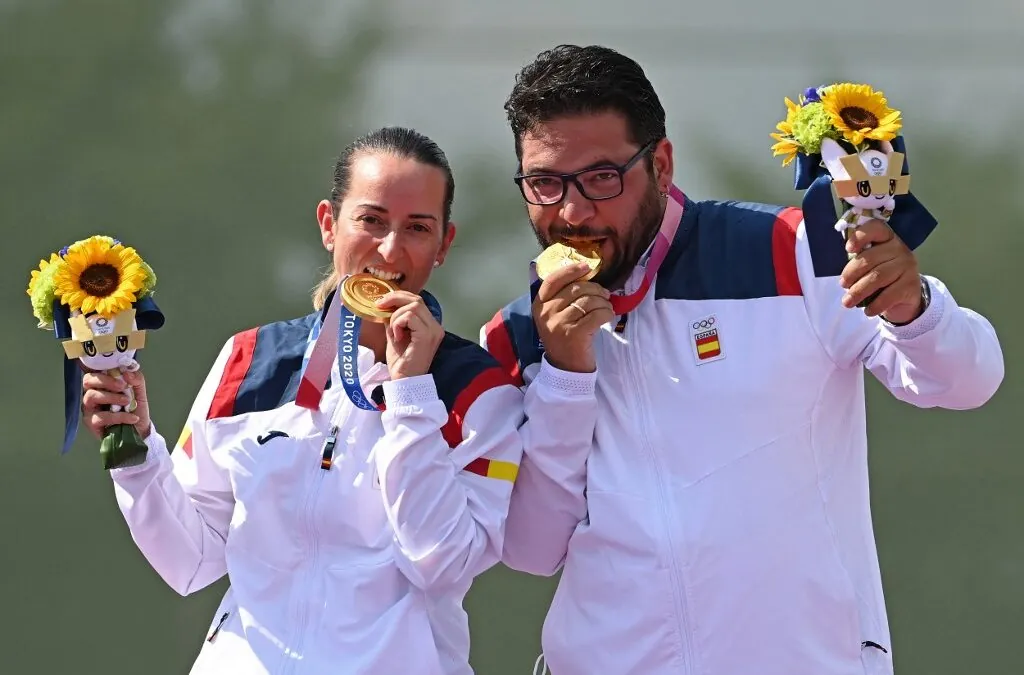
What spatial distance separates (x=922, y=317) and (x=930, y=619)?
384 centimetres

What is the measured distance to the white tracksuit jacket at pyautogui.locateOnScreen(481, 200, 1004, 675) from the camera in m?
2.98

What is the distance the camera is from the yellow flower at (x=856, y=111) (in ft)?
8.85

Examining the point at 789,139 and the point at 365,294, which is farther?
the point at 365,294

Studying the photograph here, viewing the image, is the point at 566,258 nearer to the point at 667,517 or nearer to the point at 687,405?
the point at 687,405

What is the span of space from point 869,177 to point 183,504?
165 centimetres

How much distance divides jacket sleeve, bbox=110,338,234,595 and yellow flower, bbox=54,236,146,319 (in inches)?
13.0

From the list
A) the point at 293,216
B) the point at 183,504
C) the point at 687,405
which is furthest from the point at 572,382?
the point at 293,216

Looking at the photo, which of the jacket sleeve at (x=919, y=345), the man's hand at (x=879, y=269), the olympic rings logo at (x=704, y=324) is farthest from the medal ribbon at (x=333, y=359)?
the man's hand at (x=879, y=269)

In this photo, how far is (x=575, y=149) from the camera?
3197mm

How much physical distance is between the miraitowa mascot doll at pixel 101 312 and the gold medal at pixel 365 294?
0.41 metres

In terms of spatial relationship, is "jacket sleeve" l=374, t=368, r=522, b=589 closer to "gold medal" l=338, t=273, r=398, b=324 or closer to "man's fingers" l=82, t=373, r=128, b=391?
"gold medal" l=338, t=273, r=398, b=324

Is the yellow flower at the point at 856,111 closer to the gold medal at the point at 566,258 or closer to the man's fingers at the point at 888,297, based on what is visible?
the man's fingers at the point at 888,297

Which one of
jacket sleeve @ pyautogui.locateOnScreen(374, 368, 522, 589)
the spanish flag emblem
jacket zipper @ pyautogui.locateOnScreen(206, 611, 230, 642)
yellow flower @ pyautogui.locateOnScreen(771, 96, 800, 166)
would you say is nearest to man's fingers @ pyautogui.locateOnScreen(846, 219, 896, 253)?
yellow flower @ pyautogui.locateOnScreen(771, 96, 800, 166)

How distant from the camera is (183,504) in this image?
10.6 ft
